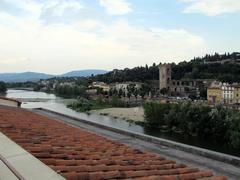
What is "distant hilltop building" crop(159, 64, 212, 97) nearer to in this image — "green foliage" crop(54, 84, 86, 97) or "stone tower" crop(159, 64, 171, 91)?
"stone tower" crop(159, 64, 171, 91)

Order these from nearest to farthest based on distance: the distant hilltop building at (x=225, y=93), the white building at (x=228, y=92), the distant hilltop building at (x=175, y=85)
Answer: the distant hilltop building at (x=225, y=93) < the white building at (x=228, y=92) < the distant hilltop building at (x=175, y=85)

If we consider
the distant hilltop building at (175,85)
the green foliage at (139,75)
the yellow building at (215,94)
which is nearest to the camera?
the yellow building at (215,94)

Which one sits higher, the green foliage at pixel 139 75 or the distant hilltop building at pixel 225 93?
the green foliage at pixel 139 75

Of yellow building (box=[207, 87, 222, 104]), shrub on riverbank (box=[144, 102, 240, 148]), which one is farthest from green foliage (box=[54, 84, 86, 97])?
shrub on riverbank (box=[144, 102, 240, 148])

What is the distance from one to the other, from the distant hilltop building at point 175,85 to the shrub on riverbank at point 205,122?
214 ft

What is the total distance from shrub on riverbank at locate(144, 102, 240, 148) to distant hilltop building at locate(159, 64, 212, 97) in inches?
2573

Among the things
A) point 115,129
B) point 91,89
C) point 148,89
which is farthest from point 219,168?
point 91,89

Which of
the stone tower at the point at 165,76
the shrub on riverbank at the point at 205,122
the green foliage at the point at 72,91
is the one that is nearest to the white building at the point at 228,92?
the stone tower at the point at 165,76

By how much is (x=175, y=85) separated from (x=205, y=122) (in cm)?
7884

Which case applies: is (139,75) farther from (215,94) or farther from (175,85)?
(215,94)

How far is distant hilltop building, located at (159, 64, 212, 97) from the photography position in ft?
340

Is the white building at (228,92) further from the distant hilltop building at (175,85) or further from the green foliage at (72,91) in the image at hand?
the green foliage at (72,91)

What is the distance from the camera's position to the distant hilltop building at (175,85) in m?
104

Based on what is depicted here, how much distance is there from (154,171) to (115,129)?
5372 mm
